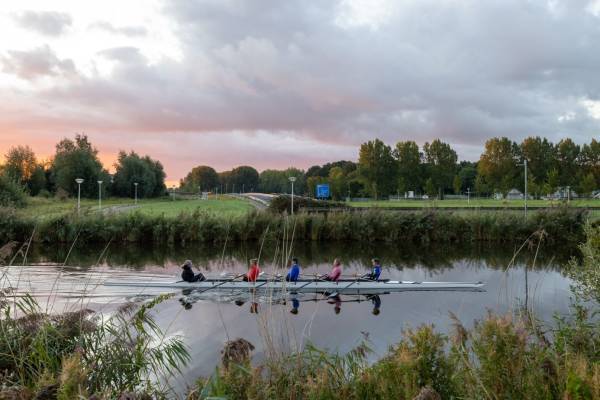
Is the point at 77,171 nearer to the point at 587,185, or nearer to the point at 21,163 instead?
the point at 21,163

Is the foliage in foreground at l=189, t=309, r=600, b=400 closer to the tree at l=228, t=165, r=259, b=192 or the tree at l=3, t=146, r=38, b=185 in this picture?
the tree at l=3, t=146, r=38, b=185

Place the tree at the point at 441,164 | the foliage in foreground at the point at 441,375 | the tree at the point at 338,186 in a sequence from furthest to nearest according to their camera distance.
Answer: the tree at the point at 338,186 < the tree at the point at 441,164 < the foliage in foreground at the point at 441,375

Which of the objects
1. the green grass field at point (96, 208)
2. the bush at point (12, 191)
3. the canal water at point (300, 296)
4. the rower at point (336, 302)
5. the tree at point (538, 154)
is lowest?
the rower at point (336, 302)

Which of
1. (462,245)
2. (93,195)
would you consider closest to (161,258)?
(462,245)

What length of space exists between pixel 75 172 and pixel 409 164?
60401mm

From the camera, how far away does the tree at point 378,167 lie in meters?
91.1

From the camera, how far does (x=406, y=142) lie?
91.9 meters

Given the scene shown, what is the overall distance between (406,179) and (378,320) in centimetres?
8063

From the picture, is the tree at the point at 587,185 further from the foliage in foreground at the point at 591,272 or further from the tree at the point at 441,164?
the foliage in foreground at the point at 591,272

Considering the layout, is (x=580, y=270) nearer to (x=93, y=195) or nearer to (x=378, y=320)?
(x=378, y=320)

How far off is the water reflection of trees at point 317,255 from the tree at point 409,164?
60.4 m

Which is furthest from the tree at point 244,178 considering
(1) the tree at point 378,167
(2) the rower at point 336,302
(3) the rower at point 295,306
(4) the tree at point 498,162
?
(3) the rower at point 295,306

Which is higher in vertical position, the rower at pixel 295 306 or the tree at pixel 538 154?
the tree at pixel 538 154

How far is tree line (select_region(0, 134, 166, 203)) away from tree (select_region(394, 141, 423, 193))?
49.7 metres
